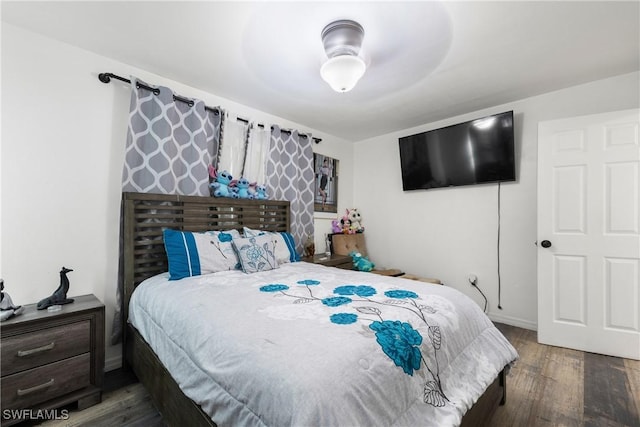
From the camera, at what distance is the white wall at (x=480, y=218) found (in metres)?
2.69

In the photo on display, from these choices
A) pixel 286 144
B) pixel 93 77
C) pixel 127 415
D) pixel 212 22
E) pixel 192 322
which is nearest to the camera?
pixel 192 322

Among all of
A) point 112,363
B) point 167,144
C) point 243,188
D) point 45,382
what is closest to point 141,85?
point 167,144

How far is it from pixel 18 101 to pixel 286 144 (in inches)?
86.4

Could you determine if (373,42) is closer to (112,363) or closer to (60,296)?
(60,296)

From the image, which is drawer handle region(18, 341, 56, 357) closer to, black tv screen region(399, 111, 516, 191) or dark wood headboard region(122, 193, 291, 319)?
dark wood headboard region(122, 193, 291, 319)

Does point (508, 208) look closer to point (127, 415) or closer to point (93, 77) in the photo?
point (127, 415)

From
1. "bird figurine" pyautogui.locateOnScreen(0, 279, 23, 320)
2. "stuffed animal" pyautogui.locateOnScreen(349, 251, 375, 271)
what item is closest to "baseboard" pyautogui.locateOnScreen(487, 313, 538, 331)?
"stuffed animal" pyautogui.locateOnScreen(349, 251, 375, 271)

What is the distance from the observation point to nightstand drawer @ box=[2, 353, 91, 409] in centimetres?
145

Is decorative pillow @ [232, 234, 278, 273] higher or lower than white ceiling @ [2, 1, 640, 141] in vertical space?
lower

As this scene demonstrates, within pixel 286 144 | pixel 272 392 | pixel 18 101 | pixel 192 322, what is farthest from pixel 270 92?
pixel 272 392

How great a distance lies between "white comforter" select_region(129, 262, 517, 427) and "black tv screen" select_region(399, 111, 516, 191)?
6.40 feet

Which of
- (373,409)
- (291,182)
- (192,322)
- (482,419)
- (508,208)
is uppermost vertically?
(291,182)

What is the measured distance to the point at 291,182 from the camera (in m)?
3.35

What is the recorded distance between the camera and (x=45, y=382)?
1552 mm
